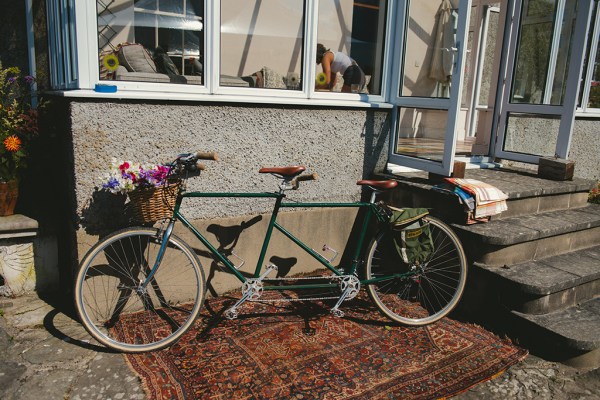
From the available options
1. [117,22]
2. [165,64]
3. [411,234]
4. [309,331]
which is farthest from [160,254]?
[117,22]

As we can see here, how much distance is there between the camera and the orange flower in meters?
3.93

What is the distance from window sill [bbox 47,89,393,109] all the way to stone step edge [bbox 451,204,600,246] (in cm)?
152

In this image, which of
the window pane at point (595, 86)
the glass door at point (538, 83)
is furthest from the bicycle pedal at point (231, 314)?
the window pane at point (595, 86)

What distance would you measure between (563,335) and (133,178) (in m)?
3.27

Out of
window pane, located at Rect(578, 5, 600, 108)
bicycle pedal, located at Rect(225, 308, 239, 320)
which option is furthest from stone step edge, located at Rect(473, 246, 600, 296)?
window pane, located at Rect(578, 5, 600, 108)

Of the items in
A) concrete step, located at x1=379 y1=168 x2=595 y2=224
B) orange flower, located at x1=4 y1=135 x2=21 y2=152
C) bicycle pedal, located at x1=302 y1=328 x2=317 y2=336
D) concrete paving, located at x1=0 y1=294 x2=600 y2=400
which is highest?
orange flower, located at x1=4 y1=135 x2=21 y2=152

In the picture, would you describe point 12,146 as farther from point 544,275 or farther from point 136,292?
point 544,275

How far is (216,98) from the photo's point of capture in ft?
13.0

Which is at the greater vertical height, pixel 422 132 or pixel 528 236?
pixel 422 132

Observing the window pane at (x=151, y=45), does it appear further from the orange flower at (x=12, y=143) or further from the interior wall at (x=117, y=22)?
the orange flower at (x=12, y=143)

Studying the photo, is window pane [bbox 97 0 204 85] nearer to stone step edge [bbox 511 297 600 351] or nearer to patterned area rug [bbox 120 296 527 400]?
patterned area rug [bbox 120 296 527 400]

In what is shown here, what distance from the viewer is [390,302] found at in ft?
14.2

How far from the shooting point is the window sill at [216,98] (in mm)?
3511

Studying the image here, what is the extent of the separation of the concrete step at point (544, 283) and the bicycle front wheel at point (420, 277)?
0.96 feet
